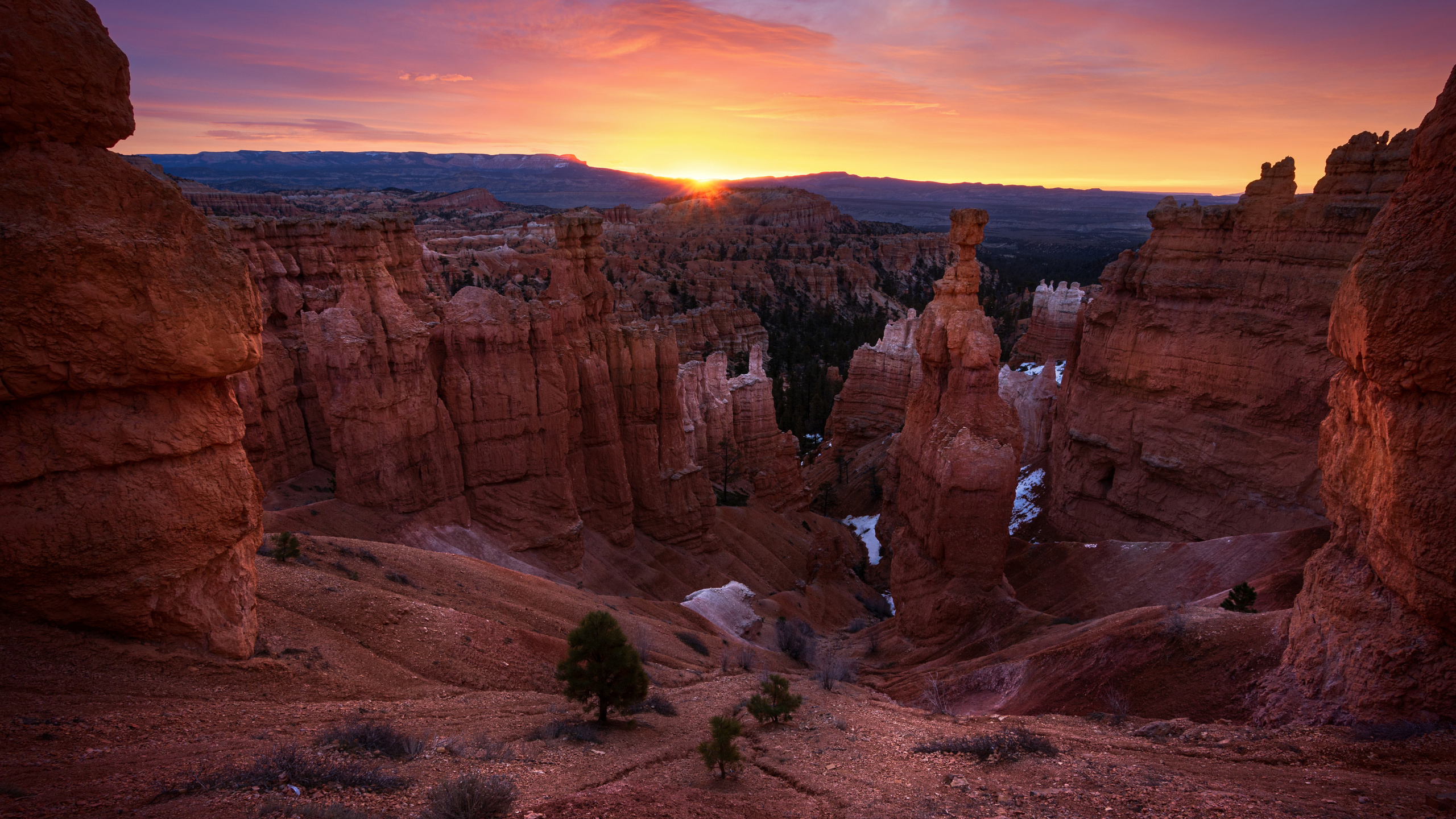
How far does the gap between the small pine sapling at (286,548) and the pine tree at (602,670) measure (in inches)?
252

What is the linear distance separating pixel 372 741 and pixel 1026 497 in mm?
29950

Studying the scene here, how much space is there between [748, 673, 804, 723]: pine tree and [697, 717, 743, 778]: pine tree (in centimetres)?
243

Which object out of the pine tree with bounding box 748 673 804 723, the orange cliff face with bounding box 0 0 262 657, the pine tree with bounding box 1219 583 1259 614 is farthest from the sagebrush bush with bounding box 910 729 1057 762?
the orange cliff face with bounding box 0 0 262 657

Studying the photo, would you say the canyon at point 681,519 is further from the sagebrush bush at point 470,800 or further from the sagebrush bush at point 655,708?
the sagebrush bush at point 470,800

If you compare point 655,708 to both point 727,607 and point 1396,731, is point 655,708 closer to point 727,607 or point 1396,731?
point 1396,731

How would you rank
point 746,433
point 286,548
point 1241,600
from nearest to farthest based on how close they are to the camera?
point 286,548 < point 1241,600 < point 746,433

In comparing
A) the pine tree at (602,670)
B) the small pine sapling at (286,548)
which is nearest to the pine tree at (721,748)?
the pine tree at (602,670)

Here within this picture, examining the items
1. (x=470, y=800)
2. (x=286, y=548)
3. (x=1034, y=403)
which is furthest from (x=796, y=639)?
(x=1034, y=403)

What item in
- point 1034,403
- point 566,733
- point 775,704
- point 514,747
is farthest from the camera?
point 1034,403

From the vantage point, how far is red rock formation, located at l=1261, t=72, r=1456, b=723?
25.3 feet

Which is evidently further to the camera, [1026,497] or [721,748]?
[1026,497]

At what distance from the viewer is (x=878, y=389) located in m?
51.8

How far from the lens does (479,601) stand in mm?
15469

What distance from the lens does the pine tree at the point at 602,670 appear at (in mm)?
10203
